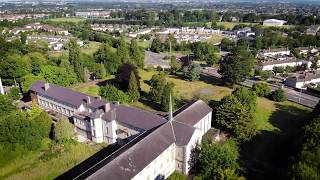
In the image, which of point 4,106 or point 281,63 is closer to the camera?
point 4,106

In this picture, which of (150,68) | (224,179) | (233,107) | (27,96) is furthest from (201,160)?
(150,68)

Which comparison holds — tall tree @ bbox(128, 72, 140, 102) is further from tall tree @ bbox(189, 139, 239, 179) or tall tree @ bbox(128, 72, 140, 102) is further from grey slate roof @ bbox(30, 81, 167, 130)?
tall tree @ bbox(189, 139, 239, 179)

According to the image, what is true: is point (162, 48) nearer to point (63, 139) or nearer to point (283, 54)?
point (283, 54)

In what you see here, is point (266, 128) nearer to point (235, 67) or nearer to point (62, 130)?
point (235, 67)

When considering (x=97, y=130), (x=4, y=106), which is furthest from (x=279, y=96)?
(x=4, y=106)

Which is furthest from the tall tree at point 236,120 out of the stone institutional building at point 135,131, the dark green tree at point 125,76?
the dark green tree at point 125,76

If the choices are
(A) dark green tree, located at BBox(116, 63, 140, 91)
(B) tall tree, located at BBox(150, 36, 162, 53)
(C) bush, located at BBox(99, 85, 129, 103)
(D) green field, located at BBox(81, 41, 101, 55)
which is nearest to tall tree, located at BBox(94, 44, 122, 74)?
(A) dark green tree, located at BBox(116, 63, 140, 91)

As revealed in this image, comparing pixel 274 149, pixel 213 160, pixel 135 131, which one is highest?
pixel 213 160
